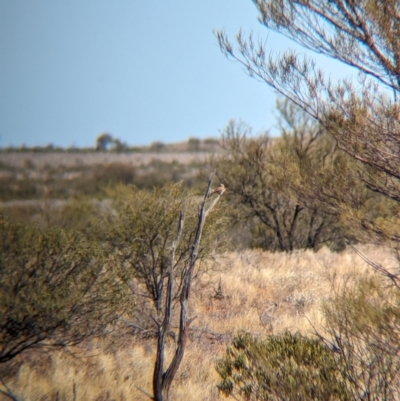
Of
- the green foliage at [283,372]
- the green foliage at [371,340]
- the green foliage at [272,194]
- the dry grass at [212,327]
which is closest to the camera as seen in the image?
the green foliage at [371,340]

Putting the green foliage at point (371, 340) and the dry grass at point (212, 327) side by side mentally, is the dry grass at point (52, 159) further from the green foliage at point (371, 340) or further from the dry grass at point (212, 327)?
the green foliage at point (371, 340)

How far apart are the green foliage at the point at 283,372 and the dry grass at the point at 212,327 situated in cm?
79

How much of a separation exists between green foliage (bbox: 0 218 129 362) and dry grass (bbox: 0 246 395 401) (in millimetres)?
470

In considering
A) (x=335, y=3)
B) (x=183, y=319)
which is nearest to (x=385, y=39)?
(x=335, y=3)

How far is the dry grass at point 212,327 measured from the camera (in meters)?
7.03

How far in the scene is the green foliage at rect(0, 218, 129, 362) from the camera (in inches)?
246

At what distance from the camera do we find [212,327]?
34.3ft

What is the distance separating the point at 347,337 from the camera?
6211mm

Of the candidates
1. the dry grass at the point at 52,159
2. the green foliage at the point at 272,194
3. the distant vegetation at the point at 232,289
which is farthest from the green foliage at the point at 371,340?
the dry grass at the point at 52,159

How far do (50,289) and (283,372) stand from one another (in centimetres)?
263

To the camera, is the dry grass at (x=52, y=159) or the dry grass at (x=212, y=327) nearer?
the dry grass at (x=212, y=327)

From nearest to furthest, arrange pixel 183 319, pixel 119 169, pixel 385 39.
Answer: pixel 183 319 < pixel 385 39 < pixel 119 169

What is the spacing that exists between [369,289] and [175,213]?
432 cm

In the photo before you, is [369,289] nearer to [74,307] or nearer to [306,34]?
[74,307]
